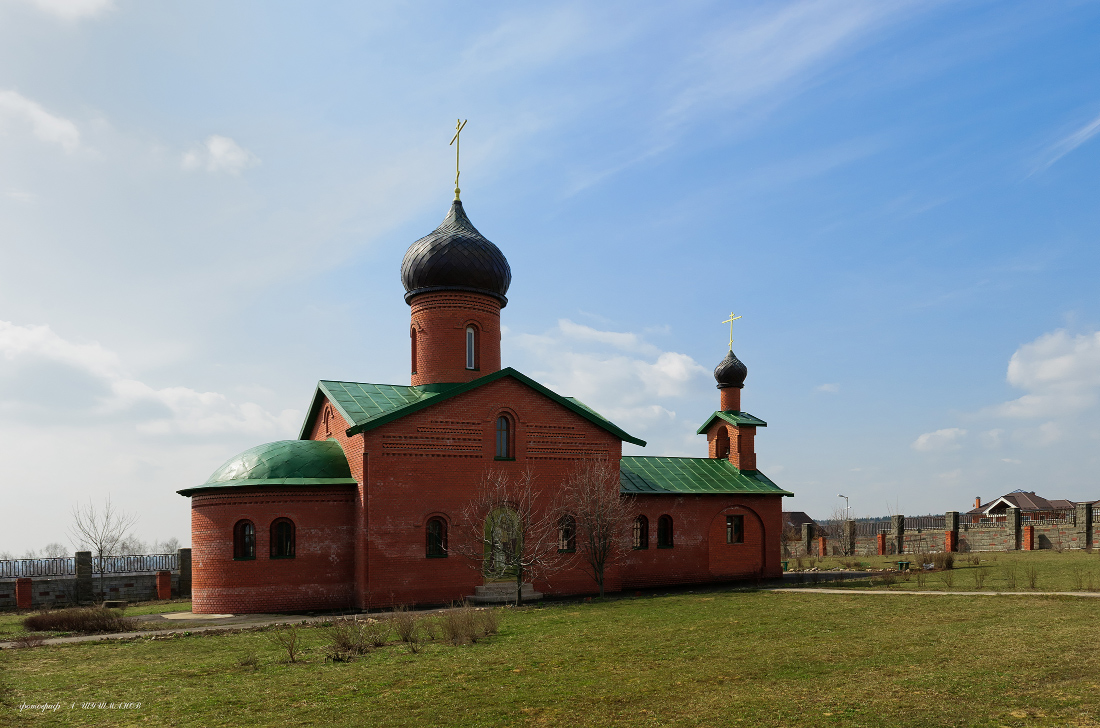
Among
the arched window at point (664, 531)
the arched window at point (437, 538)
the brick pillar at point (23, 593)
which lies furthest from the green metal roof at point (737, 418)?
the brick pillar at point (23, 593)

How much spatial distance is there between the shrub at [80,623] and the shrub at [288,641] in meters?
3.74

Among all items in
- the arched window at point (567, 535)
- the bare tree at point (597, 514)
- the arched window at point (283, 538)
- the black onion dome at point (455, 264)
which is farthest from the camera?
the black onion dome at point (455, 264)

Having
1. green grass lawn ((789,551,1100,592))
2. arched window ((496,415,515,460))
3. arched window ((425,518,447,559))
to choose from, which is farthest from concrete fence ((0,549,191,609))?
green grass lawn ((789,551,1100,592))

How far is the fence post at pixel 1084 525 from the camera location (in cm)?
3378

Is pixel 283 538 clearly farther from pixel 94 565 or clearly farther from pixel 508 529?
pixel 94 565

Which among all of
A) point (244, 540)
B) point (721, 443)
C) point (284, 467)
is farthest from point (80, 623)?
point (721, 443)

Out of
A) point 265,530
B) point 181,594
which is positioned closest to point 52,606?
point 181,594

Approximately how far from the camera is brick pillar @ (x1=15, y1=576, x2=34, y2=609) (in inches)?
932

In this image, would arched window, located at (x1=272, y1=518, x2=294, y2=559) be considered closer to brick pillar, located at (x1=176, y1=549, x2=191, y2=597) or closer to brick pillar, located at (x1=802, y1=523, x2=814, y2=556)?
brick pillar, located at (x1=176, y1=549, x2=191, y2=597)

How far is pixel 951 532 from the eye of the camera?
Result: 123 ft

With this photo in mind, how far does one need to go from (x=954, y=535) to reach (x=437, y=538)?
27.9 meters

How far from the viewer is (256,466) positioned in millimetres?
20203

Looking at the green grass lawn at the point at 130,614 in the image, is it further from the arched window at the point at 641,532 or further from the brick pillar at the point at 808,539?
the brick pillar at the point at 808,539

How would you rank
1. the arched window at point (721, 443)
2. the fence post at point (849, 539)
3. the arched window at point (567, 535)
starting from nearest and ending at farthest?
the arched window at point (567, 535), the arched window at point (721, 443), the fence post at point (849, 539)
